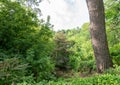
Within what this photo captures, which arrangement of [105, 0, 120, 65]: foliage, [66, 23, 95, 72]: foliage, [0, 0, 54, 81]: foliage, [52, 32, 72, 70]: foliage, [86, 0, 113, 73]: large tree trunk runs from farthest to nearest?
[52, 32, 72, 70]: foliage, [66, 23, 95, 72]: foliage, [105, 0, 120, 65]: foliage, [0, 0, 54, 81]: foliage, [86, 0, 113, 73]: large tree trunk

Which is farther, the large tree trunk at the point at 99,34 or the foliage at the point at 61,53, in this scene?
the foliage at the point at 61,53

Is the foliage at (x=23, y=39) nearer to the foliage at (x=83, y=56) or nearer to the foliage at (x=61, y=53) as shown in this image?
the foliage at (x=83, y=56)

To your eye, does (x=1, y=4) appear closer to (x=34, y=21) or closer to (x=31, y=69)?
(x=34, y=21)

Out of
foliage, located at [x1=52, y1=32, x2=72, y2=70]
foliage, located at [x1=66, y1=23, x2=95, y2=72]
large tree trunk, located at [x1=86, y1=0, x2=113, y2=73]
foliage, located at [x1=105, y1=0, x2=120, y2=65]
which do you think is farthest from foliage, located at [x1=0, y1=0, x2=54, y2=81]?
foliage, located at [x1=52, y1=32, x2=72, y2=70]

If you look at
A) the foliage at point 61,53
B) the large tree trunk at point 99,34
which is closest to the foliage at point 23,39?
the large tree trunk at point 99,34

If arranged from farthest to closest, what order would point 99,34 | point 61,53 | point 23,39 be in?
point 61,53 → point 23,39 → point 99,34

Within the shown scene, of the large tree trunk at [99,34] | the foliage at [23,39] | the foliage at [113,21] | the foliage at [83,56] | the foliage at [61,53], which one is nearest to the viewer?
the large tree trunk at [99,34]

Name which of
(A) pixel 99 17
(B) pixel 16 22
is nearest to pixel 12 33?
(B) pixel 16 22

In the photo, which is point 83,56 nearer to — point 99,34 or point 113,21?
point 113,21

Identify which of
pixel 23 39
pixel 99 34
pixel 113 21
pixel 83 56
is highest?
pixel 113 21

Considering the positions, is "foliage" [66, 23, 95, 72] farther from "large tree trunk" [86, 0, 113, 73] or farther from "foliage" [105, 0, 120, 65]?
"large tree trunk" [86, 0, 113, 73]

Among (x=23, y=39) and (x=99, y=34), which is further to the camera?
(x=23, y=39)

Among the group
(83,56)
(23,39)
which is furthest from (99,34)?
(83,56)

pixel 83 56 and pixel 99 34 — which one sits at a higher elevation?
pixel 99 34
